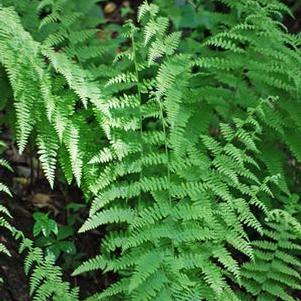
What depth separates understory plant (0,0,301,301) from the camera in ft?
9.25

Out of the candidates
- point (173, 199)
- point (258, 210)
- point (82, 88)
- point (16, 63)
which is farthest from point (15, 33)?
point (258, 210)

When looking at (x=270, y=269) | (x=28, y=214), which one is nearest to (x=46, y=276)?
(x=28, y=214)

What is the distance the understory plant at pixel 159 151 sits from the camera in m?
2.82

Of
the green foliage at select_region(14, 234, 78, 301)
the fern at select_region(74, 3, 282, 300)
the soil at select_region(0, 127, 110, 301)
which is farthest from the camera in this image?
the soil at select_region(0, 127, 110, 301)

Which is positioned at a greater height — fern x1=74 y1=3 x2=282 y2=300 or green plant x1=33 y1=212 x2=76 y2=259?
fern x1=74 y1=3 x2=282 y2=300

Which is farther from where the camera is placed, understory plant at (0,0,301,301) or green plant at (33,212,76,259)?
green plant at (33,212,76,259)

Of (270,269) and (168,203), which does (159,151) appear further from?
(270,269)

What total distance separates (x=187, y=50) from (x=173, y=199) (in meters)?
1.42

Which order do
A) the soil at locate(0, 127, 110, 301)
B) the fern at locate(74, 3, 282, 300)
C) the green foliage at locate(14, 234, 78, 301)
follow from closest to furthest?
the green foliage at locate(14, 234, 78, 301)
the fern at locate(74, 3, 282, 300)
the soil at locate(0, 127, 110, 301)

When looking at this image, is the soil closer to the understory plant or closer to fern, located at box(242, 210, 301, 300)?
the understory plant

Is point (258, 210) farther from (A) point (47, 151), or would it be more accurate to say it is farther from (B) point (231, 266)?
(A) point (47, 151)

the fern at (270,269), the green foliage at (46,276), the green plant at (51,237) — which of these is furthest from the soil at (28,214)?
the fern at (270,269)

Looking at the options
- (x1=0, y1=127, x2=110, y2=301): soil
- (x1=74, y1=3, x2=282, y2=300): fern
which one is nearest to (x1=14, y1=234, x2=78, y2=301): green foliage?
(x1=74, y1=3, x2=282, y2=300): fern

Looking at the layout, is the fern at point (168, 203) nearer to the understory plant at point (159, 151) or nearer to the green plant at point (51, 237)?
the understory plant at point (159, 151)
